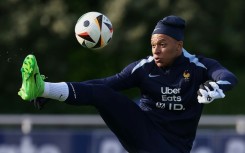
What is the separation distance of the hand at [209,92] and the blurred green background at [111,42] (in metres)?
13.3

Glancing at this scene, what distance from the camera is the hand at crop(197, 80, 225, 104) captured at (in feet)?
27.6

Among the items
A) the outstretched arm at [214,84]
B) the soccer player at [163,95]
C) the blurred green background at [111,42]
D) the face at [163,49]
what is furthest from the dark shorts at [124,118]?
the blurred green background at [111,42]

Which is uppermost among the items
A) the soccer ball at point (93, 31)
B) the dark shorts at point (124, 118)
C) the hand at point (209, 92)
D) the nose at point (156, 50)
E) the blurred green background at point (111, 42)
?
the soccer ball at point (93, 31)

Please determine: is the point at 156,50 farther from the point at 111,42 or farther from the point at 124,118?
the point at 111,42

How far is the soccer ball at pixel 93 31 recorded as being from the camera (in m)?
9.30

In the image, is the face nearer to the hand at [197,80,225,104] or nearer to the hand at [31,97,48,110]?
the hand at [197,80,225,104]

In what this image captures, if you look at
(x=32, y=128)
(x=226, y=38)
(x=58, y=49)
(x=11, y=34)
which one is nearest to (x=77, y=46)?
(x=58, y=49)

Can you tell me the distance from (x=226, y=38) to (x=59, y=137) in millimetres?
10261

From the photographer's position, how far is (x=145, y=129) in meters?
9.27

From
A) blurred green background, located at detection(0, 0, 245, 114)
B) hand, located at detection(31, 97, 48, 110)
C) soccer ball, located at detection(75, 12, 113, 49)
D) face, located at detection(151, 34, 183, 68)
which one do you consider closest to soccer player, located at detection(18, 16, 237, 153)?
face, located at detection(151, 34, 183, 68)

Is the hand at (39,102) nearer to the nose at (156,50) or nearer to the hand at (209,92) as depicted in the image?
the nose at (156,50)

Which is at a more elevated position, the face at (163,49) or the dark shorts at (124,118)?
the face at (163,49)

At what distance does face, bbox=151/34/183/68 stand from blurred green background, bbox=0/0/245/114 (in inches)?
493

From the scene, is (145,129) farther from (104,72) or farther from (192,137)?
(104,72)
